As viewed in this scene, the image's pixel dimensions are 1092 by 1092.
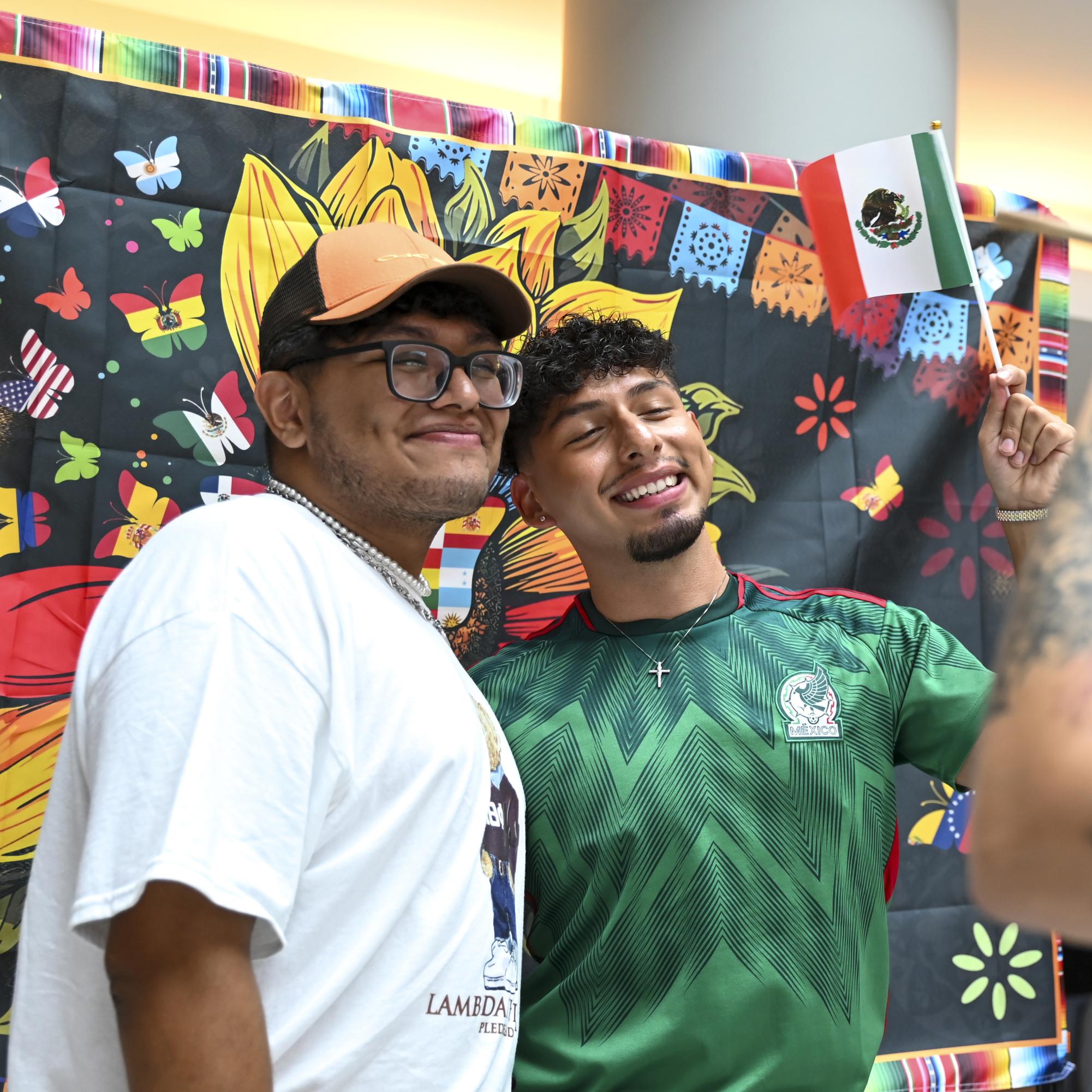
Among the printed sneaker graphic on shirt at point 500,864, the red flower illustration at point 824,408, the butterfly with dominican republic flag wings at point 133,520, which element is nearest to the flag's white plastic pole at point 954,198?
the red flower illustration at point 824,408

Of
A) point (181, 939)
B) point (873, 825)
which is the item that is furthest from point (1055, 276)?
point (181, 939)

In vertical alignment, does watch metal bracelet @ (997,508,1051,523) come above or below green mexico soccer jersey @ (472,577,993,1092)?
above

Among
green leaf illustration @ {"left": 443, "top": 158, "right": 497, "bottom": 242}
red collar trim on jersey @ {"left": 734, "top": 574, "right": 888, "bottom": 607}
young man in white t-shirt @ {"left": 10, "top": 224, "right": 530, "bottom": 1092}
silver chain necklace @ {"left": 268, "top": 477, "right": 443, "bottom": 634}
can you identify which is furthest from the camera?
green leaf illustration @ {"left": 443, "top": 158, "right": 497, "bottom": 242}

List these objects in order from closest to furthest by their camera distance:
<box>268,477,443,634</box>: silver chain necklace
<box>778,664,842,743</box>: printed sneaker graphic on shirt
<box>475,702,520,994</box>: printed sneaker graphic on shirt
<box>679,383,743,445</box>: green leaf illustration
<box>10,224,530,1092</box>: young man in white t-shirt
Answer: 1. <box>10,224,530,1092</box>: young man in white t-shirt
2. <box>475,702,520,994</box>: printed sneaker graphic on shirt
3. <box>268,477,443,634</box>: silver chain necklace
4. <box>778,664,842,743</box>: printed sneaker graphic on shirt
5. <box>679,383,743,445</box>: green leaf illustration

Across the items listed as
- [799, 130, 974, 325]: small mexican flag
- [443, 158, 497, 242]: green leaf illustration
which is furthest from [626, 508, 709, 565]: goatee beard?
[443, 158, 497, 242]: green leaf illustration

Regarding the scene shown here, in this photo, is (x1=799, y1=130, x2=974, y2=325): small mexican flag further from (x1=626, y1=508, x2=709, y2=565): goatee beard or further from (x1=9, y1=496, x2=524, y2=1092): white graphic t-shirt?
(x1=9, y1=496, x2=524, y2=1092): white graphic t-shirt

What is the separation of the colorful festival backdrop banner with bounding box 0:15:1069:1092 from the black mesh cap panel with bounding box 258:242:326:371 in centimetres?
44

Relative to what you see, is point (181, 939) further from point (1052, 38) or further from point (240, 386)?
point (1052, 38)

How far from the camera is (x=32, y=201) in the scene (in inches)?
66.5

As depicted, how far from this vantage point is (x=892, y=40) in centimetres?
237

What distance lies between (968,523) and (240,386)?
136 centimetres

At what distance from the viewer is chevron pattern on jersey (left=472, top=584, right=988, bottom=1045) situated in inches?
53.5

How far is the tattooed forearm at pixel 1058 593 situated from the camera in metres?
0.40

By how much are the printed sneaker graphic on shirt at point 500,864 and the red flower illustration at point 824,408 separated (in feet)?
3.61
